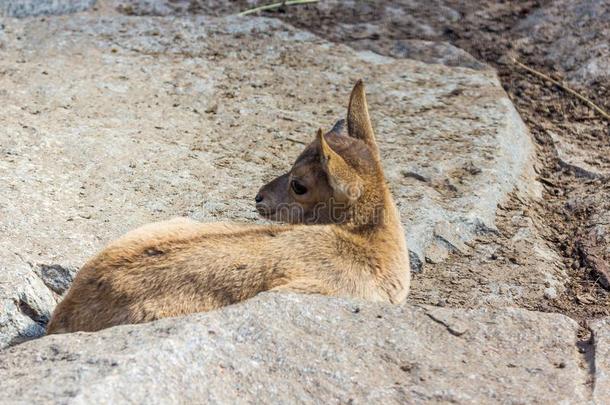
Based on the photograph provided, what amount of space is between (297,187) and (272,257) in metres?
0.85

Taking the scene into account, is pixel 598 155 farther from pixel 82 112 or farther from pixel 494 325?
pixel 82 112

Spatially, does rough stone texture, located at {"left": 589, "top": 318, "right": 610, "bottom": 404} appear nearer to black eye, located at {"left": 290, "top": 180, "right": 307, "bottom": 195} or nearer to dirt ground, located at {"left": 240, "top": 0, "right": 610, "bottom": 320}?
dirt ground, located at {"left": 240, "top": 0, "right": 610, "bottom": 320}

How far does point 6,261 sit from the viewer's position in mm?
4930

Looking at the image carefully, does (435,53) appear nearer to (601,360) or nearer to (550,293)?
(550,293)

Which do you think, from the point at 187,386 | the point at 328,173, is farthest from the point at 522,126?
the point at 187,386

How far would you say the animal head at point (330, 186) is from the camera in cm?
499

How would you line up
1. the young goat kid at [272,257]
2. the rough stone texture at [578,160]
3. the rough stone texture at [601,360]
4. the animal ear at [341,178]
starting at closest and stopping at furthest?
the rough stone texture at [601,360] → the young goat kid at [272,257] → the animal ear at [341,178] → the rough stone texture at [578,160]

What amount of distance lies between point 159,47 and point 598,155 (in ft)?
11.8

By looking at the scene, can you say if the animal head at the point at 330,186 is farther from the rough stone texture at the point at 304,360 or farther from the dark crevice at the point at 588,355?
the dark crevice at the point at 588,355

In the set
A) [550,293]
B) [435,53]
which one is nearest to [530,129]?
[435,53]

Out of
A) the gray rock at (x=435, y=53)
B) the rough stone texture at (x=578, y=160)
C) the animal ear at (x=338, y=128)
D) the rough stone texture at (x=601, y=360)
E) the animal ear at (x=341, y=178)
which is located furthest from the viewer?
A: the gray rock at (x=435, y=53)

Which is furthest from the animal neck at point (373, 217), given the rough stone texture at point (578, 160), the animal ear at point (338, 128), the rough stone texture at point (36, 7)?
the rough stone texture at point (36, 7)

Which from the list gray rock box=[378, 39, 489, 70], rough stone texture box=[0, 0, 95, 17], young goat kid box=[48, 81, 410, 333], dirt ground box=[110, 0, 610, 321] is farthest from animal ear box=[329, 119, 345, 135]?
rough stone texture box=[0, 0, 95, 17]

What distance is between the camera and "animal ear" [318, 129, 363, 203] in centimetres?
490
